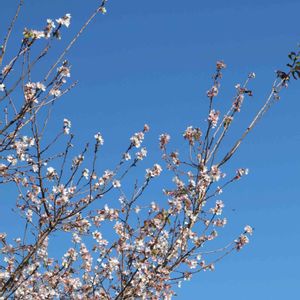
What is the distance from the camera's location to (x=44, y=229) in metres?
8.48

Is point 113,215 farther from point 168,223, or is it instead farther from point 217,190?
point 217,190

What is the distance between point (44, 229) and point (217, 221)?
A: 143 inches

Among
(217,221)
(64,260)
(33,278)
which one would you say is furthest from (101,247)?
(217,221)

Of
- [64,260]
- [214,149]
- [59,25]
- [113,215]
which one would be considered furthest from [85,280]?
[59,25]

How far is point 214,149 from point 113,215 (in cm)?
237

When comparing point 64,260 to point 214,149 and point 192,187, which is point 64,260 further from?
point 214,149

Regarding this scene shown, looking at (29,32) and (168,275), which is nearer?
(29,32)

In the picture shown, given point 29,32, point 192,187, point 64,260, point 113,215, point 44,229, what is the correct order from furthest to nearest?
point 64,260, point 113,215, point 192,187, point 44,229, point 29,32

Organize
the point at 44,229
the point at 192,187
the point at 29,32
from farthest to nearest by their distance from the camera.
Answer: the point at 192,187, the point at 44,229, the point at 29,32

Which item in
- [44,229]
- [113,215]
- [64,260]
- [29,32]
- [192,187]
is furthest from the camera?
[64,260]

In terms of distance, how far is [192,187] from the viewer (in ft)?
30.3

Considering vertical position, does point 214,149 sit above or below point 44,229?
above

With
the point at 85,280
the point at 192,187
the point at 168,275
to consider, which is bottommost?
the point at 168,275

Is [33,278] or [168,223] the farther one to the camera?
[33,278]
